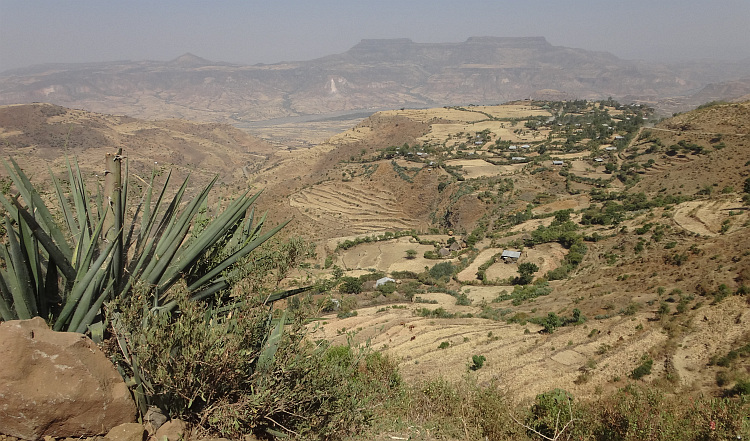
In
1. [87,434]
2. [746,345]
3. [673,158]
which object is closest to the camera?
[87,434]

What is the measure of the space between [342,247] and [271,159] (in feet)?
182

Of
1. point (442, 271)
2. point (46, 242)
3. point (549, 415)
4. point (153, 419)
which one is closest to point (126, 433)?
point (153, 419)

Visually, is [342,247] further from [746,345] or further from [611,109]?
[611,109]

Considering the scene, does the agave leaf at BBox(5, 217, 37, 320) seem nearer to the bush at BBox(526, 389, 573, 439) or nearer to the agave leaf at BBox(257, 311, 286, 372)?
the agave leaf at BBox(257, 311, 286, 372)

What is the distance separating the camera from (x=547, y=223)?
29.8m

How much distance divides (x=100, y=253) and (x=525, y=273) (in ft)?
73.0

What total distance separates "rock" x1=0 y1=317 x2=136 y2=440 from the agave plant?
0.25m

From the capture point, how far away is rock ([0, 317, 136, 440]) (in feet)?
7.39

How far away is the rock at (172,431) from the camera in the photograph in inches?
105

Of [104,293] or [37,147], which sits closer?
[104,293]

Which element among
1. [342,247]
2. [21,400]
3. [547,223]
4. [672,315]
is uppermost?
[21,400]

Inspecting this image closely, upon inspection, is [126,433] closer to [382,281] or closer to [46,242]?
[46,242]

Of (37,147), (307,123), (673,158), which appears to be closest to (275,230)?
(673,158)

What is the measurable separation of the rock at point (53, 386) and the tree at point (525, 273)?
22173 millimetres
